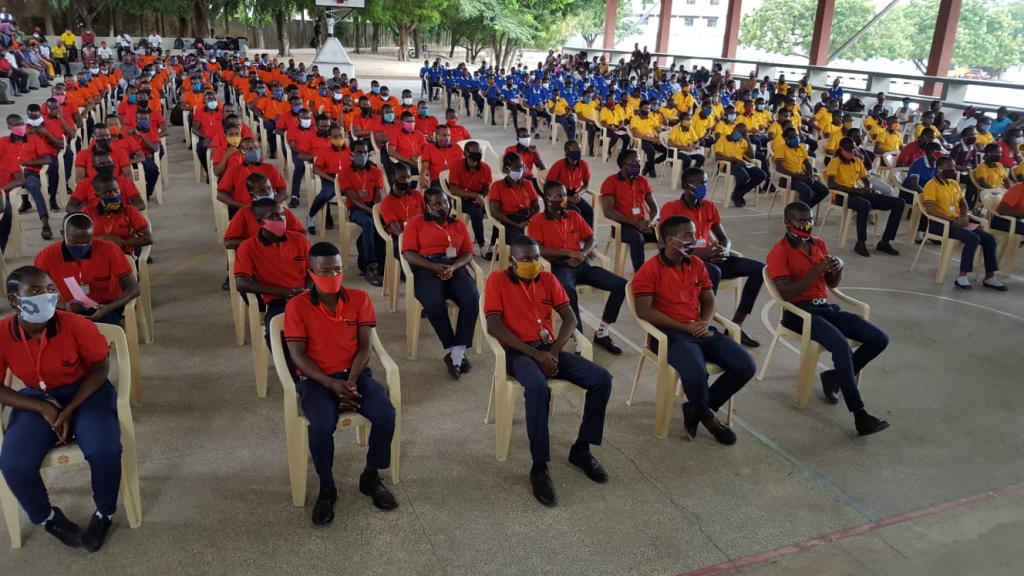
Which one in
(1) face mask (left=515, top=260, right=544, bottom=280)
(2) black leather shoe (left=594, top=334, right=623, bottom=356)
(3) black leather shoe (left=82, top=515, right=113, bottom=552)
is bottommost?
(3) black leather shoe (left=82, top=515, right=113, bottom=552)

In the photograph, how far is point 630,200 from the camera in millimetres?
6961

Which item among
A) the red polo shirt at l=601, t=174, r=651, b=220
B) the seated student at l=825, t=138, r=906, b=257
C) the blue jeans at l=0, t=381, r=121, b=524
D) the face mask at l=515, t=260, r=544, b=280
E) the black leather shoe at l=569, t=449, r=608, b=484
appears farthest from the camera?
the seated student at l=825, t=138, r=906, b=257

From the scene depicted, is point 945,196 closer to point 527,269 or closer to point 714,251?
point 714,251

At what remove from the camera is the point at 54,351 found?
3.28 metres

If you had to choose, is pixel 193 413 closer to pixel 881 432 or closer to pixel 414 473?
pixel 414 473

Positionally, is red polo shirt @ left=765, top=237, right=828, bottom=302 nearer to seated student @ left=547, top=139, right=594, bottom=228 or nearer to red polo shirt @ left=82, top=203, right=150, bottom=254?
seated student @ left=547, top=139, right=594, bottom=228

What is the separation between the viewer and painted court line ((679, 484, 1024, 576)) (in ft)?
10.8

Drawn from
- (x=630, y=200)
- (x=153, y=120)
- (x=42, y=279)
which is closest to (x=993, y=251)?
(x=630, y=200)

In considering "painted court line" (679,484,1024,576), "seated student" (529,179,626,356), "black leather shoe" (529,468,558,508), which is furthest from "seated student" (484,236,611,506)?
"seated student" (529,179,626,356)

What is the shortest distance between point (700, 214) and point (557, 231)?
1.27 metres

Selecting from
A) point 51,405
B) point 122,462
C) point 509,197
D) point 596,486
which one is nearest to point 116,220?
point 51,405

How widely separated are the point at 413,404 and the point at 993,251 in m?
6.21

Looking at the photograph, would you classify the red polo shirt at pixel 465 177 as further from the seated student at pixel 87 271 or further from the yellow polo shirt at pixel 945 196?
the yellow polo shirt at pixel 945 196

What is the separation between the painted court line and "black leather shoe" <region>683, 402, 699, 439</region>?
3.25ft
